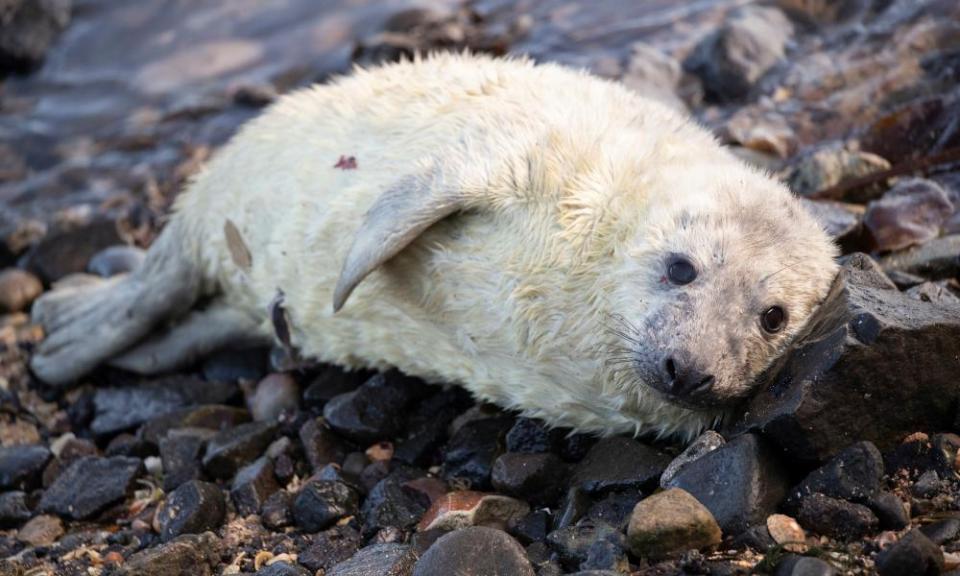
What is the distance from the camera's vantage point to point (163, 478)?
4285mm

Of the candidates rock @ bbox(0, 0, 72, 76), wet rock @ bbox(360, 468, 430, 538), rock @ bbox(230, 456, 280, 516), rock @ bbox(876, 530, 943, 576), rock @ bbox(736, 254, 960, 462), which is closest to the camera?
rock @ bbox(876, 530, 943, 576)

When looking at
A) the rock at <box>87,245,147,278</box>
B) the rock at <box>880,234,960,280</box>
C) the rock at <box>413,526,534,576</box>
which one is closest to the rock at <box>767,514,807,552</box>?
the rock at <box>413,526,534,576</box>

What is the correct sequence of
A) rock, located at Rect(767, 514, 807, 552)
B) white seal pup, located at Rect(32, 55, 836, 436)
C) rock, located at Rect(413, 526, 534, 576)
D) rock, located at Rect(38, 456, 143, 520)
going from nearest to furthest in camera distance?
1. rock, located at Rect(767, 514, 807, 552)
2. rock, located at Rect(413, 526, 534, 576)
3. white seal pup, located at Rect(32, 55, 836, 436)
4. rock, located at Rect(38, 456, 143, 520)

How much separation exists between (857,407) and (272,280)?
263 cm

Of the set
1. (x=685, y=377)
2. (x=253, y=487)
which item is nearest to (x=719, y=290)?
(x=685, y=377)

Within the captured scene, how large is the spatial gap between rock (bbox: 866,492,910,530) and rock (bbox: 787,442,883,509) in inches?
1.1

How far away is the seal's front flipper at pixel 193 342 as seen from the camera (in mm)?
5273

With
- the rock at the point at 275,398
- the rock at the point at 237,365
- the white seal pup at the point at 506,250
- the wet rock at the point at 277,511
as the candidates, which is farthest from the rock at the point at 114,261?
the wet rock at the point at 277,511

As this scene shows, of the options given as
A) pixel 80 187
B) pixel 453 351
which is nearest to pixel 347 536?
pixel 453 351

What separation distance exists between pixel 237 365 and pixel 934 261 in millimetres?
3054

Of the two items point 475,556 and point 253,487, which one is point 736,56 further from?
point 475,556

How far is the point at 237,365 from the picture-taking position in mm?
5188

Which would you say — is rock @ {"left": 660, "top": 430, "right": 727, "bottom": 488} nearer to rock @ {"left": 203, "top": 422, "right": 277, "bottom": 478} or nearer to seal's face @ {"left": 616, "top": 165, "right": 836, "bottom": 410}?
seal's face @ {"left": 616, "top": 165, "right": 836, "bottom": 410}

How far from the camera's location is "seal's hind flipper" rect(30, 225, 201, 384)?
5266 mm
